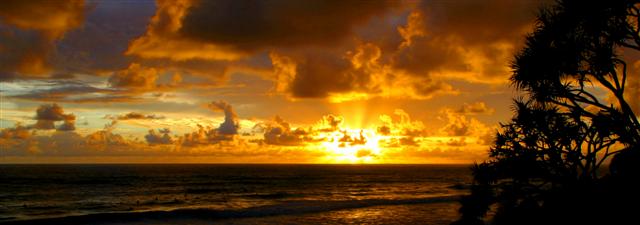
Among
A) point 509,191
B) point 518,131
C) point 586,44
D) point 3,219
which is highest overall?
point 586,44

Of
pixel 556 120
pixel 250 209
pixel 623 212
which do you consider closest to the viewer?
pixel 623 212

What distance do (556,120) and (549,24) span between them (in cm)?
250

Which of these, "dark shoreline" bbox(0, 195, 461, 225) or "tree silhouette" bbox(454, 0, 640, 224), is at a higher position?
"tree silhouette" bbox(454, 0, 640, 224)

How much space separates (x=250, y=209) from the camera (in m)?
41.7

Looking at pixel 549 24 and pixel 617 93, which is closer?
pixel 617 93

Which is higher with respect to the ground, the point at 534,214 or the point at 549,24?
the point at 549,24

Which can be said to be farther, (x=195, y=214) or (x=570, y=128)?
(x=195, y=214)

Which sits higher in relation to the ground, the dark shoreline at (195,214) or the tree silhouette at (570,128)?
the tree silhouette at (570,128)

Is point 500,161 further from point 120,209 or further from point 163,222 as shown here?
point 120,209

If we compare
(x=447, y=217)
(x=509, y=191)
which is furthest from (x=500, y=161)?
(x=447, y=217)

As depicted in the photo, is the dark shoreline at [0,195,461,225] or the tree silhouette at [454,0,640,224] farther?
the dark shoreline at [0,195,461,225]

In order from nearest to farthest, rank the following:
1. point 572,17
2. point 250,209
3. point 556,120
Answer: point 572,17, point 556,120, point 250,209

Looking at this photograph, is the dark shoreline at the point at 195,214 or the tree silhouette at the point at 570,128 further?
the dark shoreline at the point at 195,214

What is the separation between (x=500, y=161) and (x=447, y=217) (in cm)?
2052
